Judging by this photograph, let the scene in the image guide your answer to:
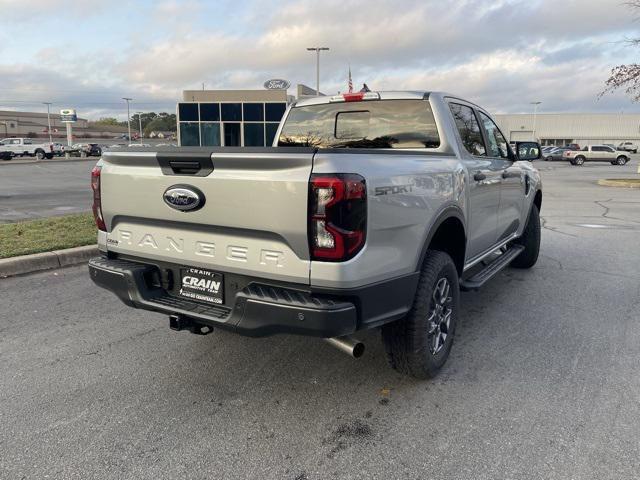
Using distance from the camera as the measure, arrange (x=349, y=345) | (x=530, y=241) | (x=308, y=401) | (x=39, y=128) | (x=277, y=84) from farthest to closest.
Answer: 1. (x=39, y=128)
2. (x=277, y=84)
3. (x=530, y=241)
4. (x=308, y=401)
5. (x=349, y=345)

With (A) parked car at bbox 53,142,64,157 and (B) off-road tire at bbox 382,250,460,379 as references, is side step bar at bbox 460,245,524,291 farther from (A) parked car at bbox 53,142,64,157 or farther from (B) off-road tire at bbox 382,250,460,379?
(A) parked car at bbox 53,142,64,157

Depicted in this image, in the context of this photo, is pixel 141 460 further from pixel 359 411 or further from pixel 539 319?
pixel 539 319

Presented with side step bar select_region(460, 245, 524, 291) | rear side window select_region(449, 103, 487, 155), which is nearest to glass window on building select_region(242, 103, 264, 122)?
side step bar select_region(460, 245, 524, 291)

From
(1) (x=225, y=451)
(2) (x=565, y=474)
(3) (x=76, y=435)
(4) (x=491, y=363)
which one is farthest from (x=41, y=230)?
(2) (x=565, y=474)

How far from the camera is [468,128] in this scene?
4.38 m

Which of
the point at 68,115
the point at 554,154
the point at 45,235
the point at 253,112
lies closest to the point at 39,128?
the point at 68,115

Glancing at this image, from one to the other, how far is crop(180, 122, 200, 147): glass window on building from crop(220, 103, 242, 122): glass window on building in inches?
89.4

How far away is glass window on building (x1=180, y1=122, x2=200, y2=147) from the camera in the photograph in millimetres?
37969

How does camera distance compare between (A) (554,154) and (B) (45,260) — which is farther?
(A) (554,154)

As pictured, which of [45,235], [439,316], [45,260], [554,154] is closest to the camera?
[439,316]

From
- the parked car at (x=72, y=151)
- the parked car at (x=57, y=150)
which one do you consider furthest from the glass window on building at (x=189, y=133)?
the parked car at (x=72, y=151)

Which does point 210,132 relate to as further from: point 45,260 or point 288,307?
point 288,307

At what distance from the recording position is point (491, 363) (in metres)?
3.71

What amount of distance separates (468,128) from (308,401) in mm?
2681
